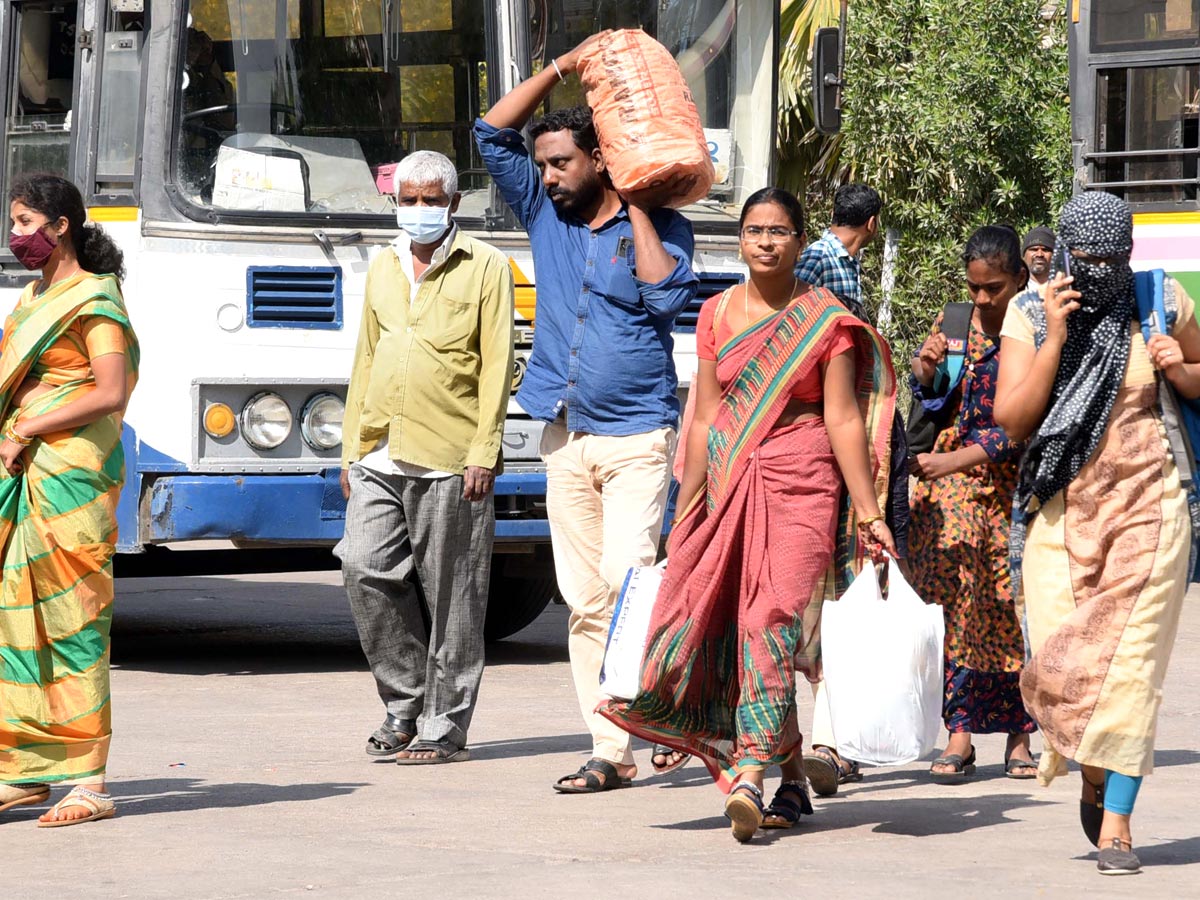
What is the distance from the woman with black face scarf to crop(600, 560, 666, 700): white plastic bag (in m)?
1.01

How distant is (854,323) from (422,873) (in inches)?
73.0

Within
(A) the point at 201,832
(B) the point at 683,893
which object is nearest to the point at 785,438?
(B) the point at 683,893

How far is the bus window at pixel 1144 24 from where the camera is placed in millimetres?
11188

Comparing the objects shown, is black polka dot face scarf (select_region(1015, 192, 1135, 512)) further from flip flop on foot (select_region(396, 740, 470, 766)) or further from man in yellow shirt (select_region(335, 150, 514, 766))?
flip flop on foot (select_region(396, 740, 470, 766))

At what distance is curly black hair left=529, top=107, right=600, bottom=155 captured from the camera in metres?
6.65

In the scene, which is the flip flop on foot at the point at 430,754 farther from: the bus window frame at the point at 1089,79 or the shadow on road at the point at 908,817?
the bus window frame at the point at 1089,79

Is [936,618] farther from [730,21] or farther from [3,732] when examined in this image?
[730,21]

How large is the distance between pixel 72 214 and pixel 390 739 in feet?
6.87

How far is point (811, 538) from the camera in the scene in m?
5.61

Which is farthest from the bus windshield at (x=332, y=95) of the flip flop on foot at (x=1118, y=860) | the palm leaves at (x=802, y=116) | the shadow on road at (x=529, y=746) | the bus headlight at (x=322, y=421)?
the palm leaves at (x=802, y=116)

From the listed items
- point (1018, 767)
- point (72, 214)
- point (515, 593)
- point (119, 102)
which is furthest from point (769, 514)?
point (515, 593)

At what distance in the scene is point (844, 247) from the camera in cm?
691

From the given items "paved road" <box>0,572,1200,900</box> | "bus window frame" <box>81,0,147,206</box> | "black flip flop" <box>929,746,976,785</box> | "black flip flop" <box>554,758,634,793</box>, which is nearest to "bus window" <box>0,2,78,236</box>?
"bus window frame" <box>81,0,147,206</box>

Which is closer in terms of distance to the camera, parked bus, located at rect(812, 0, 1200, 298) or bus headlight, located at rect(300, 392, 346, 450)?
bus headlight, located at rect(300, 392, 346, 450)
